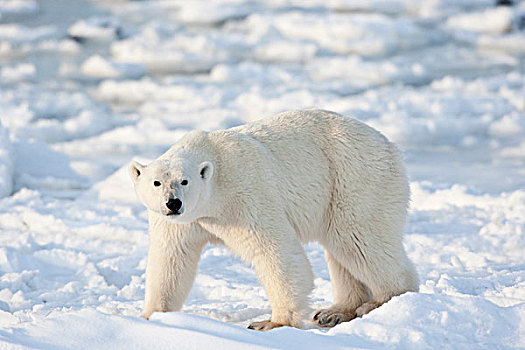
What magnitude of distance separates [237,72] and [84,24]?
564cm

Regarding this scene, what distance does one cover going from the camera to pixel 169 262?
3295 millimetres

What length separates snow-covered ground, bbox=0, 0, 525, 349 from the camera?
261cm

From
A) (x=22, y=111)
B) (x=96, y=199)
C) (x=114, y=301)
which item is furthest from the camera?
(x=22, y=111)

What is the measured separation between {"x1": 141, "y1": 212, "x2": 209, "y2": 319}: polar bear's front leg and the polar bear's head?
0.22 meters

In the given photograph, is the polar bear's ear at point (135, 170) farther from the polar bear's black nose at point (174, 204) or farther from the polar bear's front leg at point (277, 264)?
the polar bear's front leg at point (277, 264)

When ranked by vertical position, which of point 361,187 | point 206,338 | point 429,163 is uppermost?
point 361,187

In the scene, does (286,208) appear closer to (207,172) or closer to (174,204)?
(207,172)

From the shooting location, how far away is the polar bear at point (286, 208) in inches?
124

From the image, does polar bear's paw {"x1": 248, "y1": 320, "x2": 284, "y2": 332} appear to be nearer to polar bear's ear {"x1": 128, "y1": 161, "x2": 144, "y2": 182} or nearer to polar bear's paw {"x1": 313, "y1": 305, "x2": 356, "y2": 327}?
polar bear's paw {"x1": 313, "y1": 305, "x2": 356, "y2": 327}

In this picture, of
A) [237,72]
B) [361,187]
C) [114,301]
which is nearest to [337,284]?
[361,187]

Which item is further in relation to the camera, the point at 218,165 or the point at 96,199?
the point at 96,199

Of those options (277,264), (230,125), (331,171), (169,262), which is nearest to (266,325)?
(277,264)

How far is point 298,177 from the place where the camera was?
3457mm

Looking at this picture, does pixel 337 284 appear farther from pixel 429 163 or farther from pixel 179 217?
pixel 429 163
